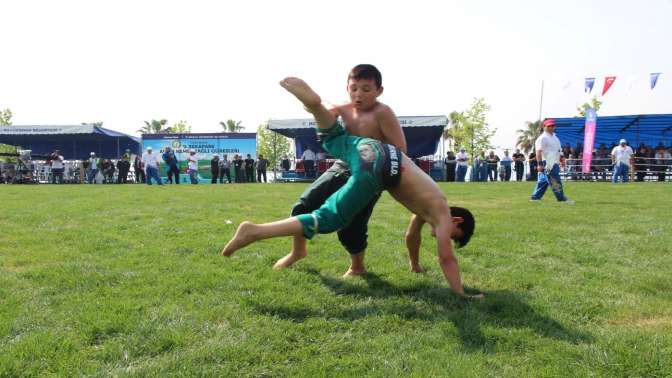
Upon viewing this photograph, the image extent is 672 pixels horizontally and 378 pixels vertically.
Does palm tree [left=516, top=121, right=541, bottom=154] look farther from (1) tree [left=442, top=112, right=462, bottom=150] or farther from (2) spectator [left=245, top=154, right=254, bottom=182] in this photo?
(2) spectator [left=245, top=154, right=254, bottom=182]

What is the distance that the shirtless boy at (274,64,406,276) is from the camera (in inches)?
147

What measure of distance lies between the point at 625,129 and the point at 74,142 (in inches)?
1516

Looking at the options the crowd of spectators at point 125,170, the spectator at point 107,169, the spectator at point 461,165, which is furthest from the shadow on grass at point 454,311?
the spectator at point 107,169

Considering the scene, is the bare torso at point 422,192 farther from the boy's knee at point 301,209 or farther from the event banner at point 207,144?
the event banner at point 207,144

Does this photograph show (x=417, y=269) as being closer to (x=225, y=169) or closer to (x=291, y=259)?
(x=291, y=259)

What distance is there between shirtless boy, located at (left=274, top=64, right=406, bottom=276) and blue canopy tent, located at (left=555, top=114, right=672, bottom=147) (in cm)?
2678

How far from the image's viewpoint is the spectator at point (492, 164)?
2627 cm

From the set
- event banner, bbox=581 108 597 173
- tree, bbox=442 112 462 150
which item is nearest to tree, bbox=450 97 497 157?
tree, bbox=442 112 462 150

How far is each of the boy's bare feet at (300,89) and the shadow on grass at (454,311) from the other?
4.87 feet

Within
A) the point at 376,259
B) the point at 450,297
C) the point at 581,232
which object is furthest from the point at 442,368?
the point at 581,232

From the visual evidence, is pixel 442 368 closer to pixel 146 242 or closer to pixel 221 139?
pixel 146 242

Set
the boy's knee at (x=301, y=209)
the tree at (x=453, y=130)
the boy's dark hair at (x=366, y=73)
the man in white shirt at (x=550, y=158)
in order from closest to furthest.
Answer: the boy's dark hair at (x=366, y=73) → the boy's knee at (x=301, y=209) → the man in white shirt at (x=550, y=158) → the tree at (x=453, y=130)

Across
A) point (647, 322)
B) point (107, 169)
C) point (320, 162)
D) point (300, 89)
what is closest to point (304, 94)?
point (300, 89)

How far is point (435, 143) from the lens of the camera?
3152cm
